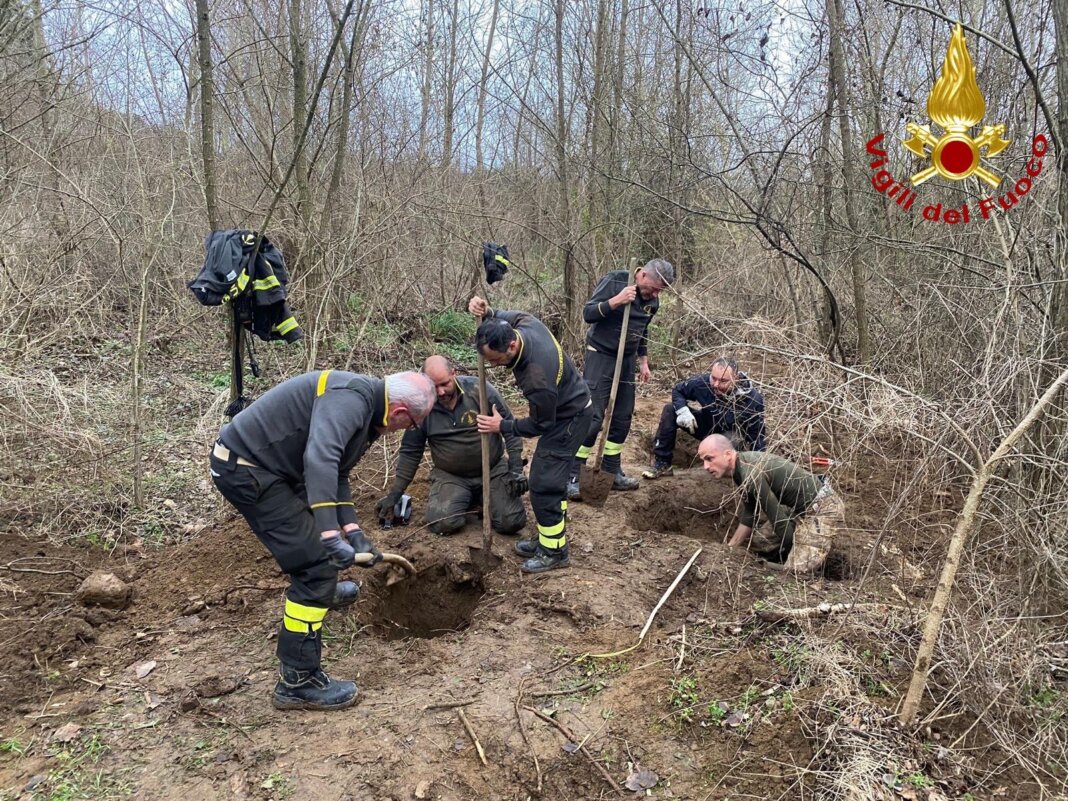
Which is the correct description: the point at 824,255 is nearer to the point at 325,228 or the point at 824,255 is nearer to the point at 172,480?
the point at 325,228

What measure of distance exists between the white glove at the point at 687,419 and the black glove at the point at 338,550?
3.99 m

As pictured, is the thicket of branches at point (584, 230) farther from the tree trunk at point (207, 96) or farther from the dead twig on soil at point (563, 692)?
the dead twig on soil at point (563, 692)

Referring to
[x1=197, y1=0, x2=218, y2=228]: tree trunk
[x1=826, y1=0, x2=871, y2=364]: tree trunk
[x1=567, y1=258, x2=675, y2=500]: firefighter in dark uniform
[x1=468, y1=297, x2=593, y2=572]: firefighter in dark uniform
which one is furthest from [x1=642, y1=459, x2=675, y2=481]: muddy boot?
[x1=197, y1=0, x2=218, y2=228]: tree trunk

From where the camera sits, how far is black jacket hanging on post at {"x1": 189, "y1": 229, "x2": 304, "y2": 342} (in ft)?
14.7

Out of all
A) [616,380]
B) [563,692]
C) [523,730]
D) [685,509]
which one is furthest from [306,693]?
[616,380]

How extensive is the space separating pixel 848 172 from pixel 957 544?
4.93m

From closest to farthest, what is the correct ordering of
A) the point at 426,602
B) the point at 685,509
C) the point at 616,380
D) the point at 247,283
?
the point at 247,283
the point at 426,602
the point at 685,509
the point at 616,380

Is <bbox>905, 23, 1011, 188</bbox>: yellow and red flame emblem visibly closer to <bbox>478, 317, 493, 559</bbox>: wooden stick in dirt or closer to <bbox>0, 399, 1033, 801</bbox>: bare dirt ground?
<bbox>0, 399, 1033, 801</bbox>: bare dirt ground

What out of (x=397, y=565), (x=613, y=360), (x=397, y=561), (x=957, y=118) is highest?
(x=957, y=118)

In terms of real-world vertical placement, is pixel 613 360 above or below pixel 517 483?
above

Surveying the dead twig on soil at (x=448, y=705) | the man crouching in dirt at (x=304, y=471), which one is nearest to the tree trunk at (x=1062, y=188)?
the man crouching in dirt at (x=304, y=471)

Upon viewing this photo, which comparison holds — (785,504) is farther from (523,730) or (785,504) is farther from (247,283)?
(247,283)

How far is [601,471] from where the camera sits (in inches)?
260

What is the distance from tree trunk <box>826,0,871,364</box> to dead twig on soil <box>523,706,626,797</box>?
439 centimetres
